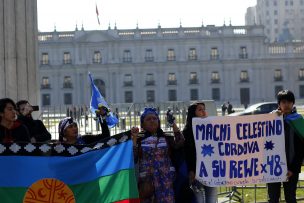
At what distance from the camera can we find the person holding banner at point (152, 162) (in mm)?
5676

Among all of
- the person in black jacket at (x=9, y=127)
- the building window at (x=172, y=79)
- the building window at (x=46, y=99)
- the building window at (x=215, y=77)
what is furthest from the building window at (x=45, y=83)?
the person in black jacket at (x=9, y=127)

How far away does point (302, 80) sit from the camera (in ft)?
219

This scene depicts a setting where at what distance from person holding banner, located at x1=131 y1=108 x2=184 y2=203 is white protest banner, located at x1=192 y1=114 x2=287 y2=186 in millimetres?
655

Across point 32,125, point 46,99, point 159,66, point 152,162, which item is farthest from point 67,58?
point 152,162

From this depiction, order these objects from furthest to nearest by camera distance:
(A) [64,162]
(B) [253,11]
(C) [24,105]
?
(B) [253,11] < (C) [24,105] < (A) [64,162]

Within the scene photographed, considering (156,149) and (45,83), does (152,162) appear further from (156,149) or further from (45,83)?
(45,83)

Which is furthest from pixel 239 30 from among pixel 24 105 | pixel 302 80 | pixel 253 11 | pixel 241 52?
pixel 253 11

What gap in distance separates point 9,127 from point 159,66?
60.4m

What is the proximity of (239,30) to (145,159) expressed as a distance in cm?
6355

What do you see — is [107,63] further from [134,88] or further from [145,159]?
[145,159]

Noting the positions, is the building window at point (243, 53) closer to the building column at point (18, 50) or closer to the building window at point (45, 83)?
the building window at point (45, 83)

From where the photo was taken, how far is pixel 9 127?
5852mm

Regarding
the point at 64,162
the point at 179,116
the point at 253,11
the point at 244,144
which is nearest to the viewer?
the point at 64,162

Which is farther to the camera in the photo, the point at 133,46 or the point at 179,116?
the point at 133,46
